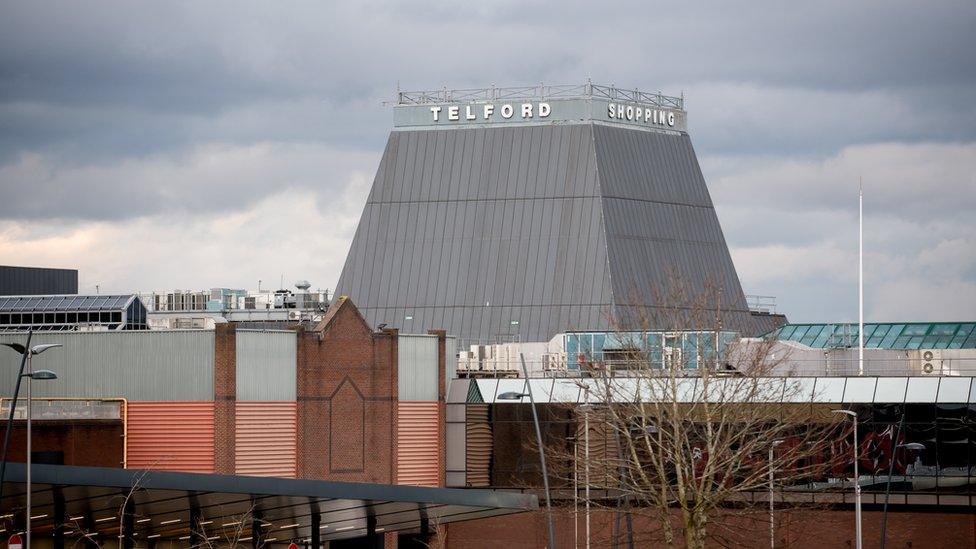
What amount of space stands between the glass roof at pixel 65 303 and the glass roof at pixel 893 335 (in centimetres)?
4408

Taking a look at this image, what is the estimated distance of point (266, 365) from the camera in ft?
289

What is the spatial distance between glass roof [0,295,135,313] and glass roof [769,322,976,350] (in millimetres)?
44083

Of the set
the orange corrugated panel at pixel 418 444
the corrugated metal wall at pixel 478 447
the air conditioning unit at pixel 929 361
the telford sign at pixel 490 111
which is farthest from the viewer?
the telford sign at pixel 490 111

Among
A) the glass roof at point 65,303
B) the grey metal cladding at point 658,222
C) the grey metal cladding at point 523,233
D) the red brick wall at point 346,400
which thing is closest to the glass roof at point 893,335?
the grey metal cladding at point 658,222

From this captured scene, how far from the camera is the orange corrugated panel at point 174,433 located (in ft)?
276

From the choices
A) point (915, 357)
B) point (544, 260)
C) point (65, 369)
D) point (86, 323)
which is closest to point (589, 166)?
point (544, 260)

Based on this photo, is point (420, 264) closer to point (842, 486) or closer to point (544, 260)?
point (544, 260)

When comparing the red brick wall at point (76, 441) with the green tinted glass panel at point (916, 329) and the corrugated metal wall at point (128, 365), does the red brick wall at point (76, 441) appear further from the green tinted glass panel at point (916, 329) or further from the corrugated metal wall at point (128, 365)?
the green tinted glass panel at point (916, 329)

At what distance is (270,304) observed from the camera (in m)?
134

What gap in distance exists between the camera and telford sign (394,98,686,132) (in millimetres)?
122375

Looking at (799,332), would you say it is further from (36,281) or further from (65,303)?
(36,281)

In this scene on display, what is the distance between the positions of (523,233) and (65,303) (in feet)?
101

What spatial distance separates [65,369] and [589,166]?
44.8m

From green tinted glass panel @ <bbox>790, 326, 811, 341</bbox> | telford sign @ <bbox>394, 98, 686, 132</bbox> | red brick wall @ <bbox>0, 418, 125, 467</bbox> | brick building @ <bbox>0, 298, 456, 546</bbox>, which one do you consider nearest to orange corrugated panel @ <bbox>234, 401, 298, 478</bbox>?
brick building @ <bbox>0, 298, 456, 546</bbox>
